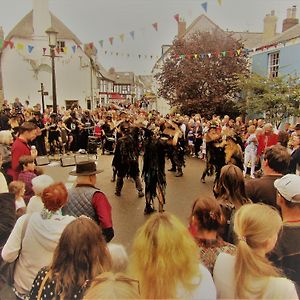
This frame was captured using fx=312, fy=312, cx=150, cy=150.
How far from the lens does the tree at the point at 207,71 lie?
1491 centimetres

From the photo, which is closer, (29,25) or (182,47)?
(29,25)

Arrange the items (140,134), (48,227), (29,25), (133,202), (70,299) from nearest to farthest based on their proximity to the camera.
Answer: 1. (70,299)
2. (48,227)
3. (29,25)
4. (133,202)
5. (140,134)

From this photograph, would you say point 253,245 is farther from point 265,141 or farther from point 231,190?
point 265,141

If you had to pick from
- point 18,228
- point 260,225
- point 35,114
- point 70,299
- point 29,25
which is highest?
point 29,25

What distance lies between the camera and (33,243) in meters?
2.01

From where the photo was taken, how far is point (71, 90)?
679 centimetres

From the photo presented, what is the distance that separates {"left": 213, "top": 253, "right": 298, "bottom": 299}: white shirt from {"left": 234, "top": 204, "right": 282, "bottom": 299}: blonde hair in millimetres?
20

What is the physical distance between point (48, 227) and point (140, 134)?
4.12 meters

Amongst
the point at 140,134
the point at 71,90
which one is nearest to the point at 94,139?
the point at 71,90

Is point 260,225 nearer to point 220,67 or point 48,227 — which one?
point 48,227

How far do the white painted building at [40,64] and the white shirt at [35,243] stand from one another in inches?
145

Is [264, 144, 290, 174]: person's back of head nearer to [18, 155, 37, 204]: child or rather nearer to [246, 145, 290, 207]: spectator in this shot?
[246, 145, 290, 207]: spectator

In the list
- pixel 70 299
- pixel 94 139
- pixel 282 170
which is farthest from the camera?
pixel 94 139

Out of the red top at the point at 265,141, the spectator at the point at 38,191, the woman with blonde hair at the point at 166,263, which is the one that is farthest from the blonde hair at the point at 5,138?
the red top at the point at 265,141
